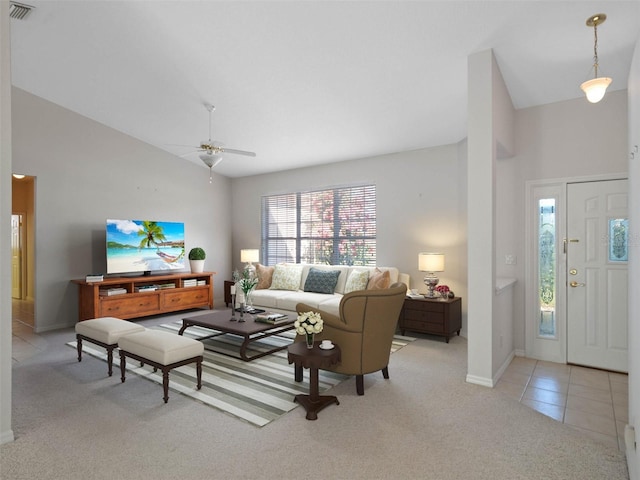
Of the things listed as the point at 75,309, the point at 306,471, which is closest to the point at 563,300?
the point at 306,471

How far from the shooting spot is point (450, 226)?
5.37 m

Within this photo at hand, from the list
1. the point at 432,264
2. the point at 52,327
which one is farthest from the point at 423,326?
the point at 52,327

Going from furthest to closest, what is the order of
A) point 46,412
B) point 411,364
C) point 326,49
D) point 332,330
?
point 411,364 < point 326,49 < point 332,330 < point 46,412

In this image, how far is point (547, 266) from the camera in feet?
13.8

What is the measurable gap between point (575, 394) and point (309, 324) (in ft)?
7.99

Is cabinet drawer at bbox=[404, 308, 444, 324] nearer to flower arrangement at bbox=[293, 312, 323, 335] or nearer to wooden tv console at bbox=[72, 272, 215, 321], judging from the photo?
flower arrangement at bbox=[293, 312, 323, 335]

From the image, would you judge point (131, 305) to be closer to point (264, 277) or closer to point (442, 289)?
point (264, 277)

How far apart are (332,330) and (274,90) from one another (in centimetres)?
286

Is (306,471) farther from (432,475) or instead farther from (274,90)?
(274,90)

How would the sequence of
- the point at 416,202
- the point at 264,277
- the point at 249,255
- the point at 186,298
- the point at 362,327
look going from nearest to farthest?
the point at 362,327, the point at 416,202, the point at 186,298, the point at 264,277, the point at 249,255

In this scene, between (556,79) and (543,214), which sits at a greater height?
(556,79)

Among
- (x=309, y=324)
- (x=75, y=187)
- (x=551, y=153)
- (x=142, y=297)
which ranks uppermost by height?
(x=551, y=153)

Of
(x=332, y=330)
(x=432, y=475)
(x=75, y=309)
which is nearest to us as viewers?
(x=432, y=475)

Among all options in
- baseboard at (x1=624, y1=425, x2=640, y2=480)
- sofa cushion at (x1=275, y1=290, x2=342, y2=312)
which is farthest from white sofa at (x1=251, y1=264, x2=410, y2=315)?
baseboard at (x1=624, y1=425, x2=640, y2=480)
